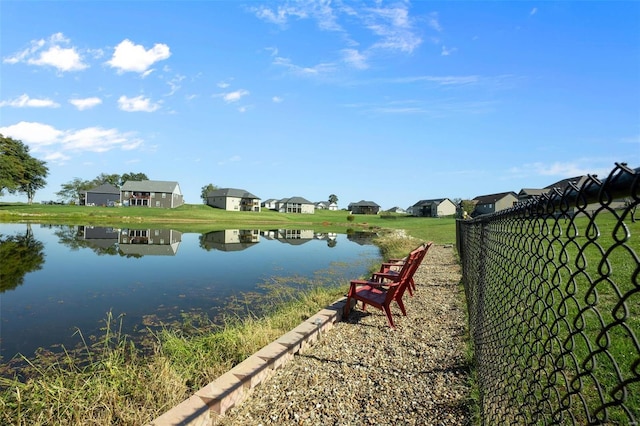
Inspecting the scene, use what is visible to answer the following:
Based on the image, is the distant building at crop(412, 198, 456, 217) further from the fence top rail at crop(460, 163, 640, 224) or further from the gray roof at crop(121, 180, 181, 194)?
the fence top rail at crop(460, 163, 640, 224)

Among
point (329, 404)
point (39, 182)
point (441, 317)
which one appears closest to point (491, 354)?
point (329, 404)

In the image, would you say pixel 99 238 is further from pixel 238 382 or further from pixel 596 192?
pixel 596 192

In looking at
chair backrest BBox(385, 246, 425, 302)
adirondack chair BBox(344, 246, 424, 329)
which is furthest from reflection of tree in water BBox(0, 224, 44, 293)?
chair backrest BBox(385, 246, 425, 302)

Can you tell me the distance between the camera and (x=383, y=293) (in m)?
7.07

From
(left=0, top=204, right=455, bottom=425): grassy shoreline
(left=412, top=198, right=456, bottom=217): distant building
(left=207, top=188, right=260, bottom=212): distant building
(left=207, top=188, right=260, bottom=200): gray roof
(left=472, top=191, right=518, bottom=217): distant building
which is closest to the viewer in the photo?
(left=0, top=204, right=455, bottom=425): grassy shoreline

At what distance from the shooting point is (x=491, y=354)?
3.79 metres

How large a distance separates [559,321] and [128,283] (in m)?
11.8

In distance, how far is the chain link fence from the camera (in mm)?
1266

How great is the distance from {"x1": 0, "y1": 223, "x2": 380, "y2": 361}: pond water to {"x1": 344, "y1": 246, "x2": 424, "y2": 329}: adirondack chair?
10.0 ft

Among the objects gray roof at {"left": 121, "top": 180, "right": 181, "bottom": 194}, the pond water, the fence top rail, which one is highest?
gray roof at {"left": 121, "top": 180, "right": 181, "bottom": 194}

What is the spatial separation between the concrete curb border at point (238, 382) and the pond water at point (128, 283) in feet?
12.2

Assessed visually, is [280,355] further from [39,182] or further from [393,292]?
[39,182]

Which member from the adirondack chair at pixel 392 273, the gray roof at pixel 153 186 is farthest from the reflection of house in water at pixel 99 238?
the gray roof at pixel 153 186

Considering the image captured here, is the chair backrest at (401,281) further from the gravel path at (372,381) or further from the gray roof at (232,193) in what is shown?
the gray roof at (232,193)
